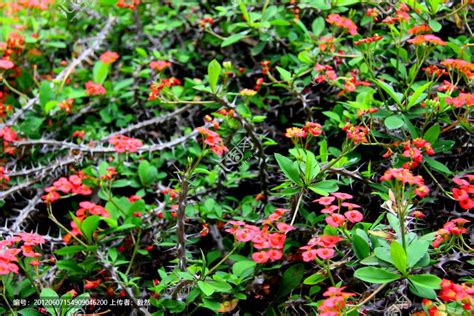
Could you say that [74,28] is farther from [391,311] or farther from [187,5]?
[391,311]

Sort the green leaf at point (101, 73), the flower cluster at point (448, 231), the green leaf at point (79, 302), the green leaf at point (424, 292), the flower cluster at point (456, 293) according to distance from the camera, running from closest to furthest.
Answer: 1. the flower cluster at point (456, 293)
2. the green leaf at point (424, 292)
3. the flower cluster at point (448, 231)
4. the green leaf at point (79, 302)
5. the green leaf at point (101, 73)

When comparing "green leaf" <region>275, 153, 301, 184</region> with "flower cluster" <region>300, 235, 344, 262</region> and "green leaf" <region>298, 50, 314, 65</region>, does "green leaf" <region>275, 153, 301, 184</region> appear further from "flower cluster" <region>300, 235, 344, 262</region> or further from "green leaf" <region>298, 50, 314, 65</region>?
"green leaf" <region>298, 50, 314, 65</region>

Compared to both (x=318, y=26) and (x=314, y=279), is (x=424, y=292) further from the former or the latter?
(x=318, y=26)

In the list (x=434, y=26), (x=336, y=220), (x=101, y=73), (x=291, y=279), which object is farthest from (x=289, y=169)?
(x=101, y=73)

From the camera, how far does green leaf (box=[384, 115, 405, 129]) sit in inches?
82.0

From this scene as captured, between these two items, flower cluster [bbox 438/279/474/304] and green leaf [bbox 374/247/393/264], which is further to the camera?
green leaf [bbox 374/247/393/264]

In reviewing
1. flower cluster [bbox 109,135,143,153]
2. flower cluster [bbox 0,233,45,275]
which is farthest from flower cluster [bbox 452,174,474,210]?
flower cluster [bbox 0,233,45,275]

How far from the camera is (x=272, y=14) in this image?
2830 mm

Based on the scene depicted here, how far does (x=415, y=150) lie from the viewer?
1969 millimetres

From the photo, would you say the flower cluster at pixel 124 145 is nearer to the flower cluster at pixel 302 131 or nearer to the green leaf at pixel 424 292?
the flower cluster at pixel 302 131

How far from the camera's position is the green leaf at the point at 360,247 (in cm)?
183

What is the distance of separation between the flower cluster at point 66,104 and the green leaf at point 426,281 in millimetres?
1969

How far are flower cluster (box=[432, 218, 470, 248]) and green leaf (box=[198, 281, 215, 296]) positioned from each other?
778 millimetres

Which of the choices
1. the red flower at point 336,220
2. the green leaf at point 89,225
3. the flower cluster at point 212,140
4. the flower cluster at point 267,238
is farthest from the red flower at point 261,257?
the green leaf at point 89,225
